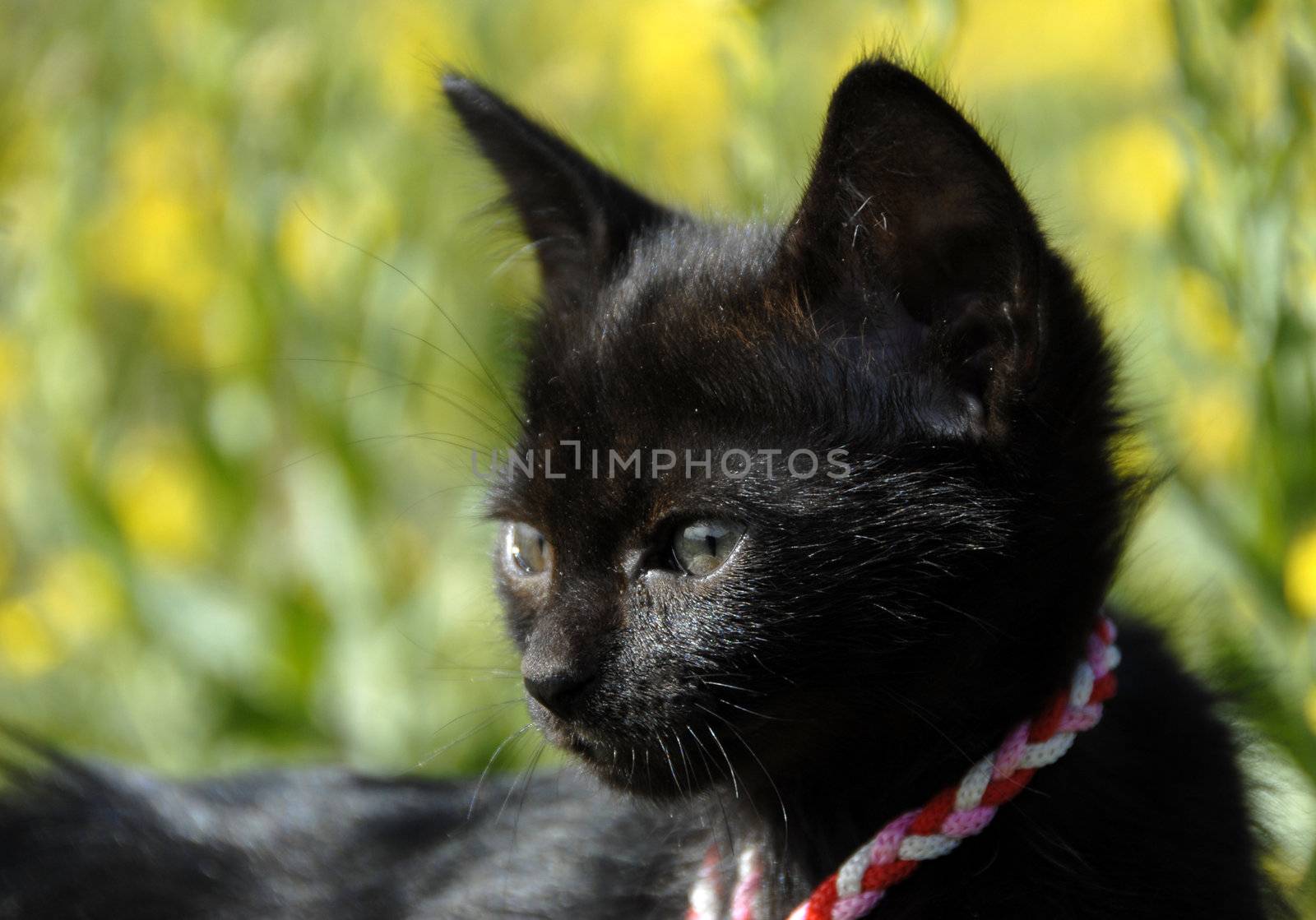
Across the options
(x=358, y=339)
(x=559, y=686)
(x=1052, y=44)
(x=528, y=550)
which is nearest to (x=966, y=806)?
(x=559, y=686)

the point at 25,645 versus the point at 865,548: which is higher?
the point at 25,645

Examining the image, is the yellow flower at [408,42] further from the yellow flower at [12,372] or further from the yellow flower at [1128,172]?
the yellow flower at [1128,172]

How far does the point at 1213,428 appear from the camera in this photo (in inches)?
110

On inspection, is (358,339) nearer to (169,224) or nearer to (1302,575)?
(169,224)

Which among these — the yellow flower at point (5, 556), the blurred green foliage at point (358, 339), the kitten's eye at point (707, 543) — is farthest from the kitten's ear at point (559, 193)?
the yellow flower at point (5, 556)

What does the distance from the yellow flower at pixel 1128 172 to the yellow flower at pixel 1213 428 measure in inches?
29.8

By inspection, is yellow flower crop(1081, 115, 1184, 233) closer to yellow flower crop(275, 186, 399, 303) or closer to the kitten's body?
yellow flower crop(275, 186, 399, 303)

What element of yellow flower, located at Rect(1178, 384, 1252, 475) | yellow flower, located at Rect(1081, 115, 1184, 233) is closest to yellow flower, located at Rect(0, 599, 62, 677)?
yellow flower, located at Rect(1178, 384, 1252, 475)

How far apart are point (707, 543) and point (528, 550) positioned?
280 mm

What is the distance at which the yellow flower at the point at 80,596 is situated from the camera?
2871mm

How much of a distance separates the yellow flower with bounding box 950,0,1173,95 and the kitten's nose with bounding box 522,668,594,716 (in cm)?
357

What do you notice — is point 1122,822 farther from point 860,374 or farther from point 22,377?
point 22,377

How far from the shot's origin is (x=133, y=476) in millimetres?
3412

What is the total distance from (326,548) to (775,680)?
1890 millimetres
